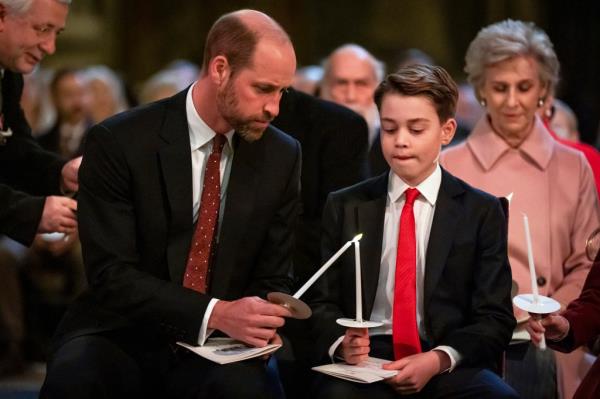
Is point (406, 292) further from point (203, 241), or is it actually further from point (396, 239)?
point (203, 241)

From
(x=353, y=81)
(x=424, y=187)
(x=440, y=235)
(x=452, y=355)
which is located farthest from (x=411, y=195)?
(x=353, y=81)

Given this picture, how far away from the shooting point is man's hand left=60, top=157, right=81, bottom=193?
407 cm

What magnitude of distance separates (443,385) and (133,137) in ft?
4.22

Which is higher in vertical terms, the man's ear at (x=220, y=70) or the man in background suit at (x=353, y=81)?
the man's ear at (x=220, y=70)

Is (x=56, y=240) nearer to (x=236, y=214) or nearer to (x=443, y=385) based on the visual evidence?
(x=236, y=214)

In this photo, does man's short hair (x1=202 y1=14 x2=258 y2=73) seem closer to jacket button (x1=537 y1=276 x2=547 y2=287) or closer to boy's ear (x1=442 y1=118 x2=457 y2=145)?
boy's ear (x1=442 y1=118 x2=457 y2=145)

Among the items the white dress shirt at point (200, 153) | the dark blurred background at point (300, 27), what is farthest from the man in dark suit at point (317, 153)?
the dark blurred background at point (300, 27)

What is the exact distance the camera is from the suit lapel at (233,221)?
11.7 feet

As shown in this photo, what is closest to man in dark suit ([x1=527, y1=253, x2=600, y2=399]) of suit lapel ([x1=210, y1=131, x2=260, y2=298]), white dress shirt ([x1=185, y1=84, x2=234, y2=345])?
suit lapel ([x1=210, y1=131, x2=260, y2=298])

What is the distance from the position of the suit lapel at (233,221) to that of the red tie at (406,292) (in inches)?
20.1

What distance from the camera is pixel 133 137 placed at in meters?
3.54

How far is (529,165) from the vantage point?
443 centimetres

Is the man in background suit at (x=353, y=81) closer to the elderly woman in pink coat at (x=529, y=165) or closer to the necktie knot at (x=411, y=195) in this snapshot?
the elderly woman in pink coat at (x=529, y=165)

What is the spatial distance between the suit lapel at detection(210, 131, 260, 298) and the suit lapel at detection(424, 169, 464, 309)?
23.9 inches
